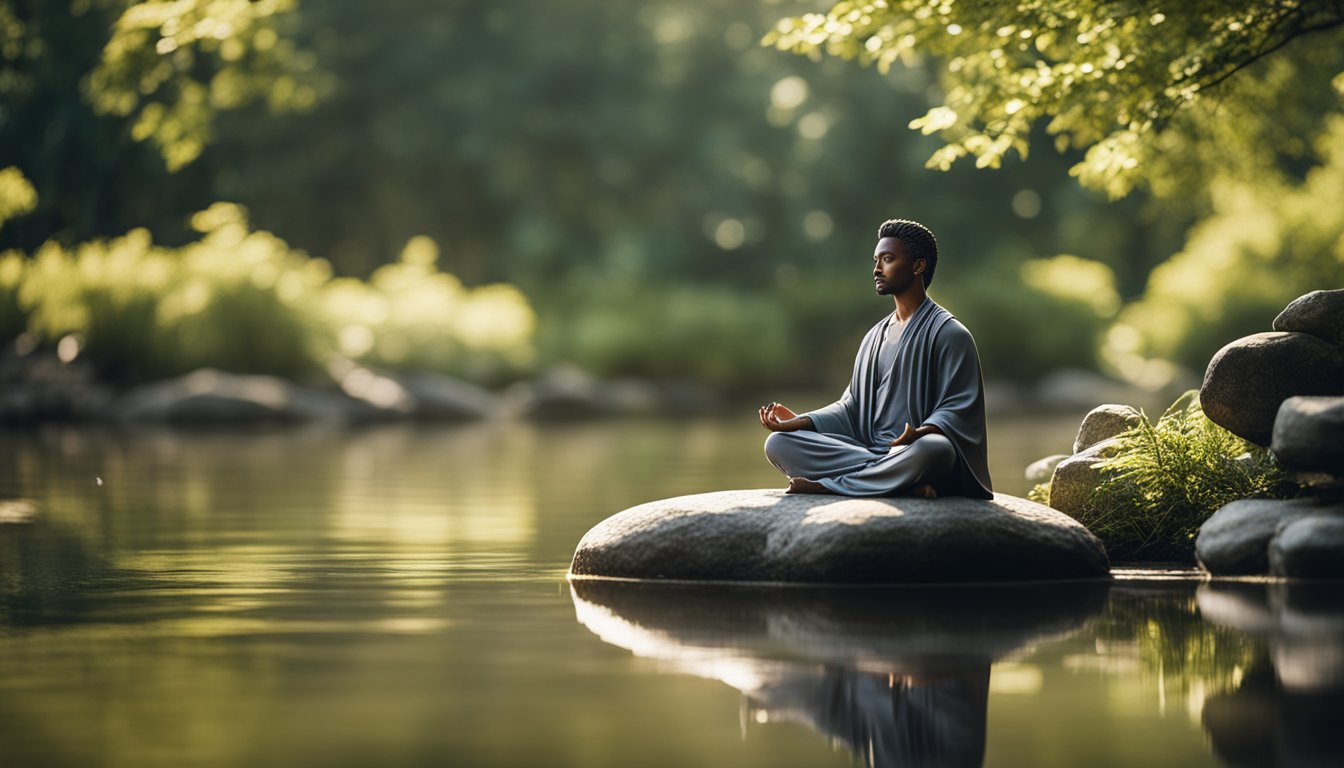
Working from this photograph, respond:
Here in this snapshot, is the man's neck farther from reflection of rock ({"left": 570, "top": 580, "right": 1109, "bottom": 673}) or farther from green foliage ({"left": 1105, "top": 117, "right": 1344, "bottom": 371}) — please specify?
green foliage ({"left": 1105, "top": 117, "right": 1344, "bottom": 371})

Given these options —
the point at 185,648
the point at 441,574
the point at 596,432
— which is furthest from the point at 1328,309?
the point at 596,432

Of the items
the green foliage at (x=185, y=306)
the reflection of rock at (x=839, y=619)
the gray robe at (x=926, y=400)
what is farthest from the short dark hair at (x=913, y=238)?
the green foliage at (x=185, y=306)

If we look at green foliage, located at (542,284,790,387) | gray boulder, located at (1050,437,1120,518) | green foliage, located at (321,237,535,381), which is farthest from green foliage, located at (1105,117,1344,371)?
gray boulder, located at (1050,437,1120,518)

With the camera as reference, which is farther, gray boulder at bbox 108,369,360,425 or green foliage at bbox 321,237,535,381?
green foliage at bbox 321,237,535,381

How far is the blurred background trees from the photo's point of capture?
3272 centimetres

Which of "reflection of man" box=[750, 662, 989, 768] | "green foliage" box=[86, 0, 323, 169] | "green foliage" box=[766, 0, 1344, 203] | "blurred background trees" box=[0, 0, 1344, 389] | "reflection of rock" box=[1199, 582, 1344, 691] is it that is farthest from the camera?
"blurred background trees" box=[0, 0, 1344, 389]

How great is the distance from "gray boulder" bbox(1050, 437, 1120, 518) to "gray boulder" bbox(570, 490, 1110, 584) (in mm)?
1223

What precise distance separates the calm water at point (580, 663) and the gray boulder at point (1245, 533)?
42 centimetres

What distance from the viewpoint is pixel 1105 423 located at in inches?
458

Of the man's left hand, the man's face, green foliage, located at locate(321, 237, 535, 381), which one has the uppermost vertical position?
green foliage, located at locate(321, 237, 535, 381)

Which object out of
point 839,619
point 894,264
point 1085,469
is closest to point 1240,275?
point 1085,469

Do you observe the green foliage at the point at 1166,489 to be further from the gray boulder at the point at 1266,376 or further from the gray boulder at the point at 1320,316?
the gray boulder at the point at 1320,316

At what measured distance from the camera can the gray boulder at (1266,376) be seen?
10.2m

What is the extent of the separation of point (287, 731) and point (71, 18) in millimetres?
36481
